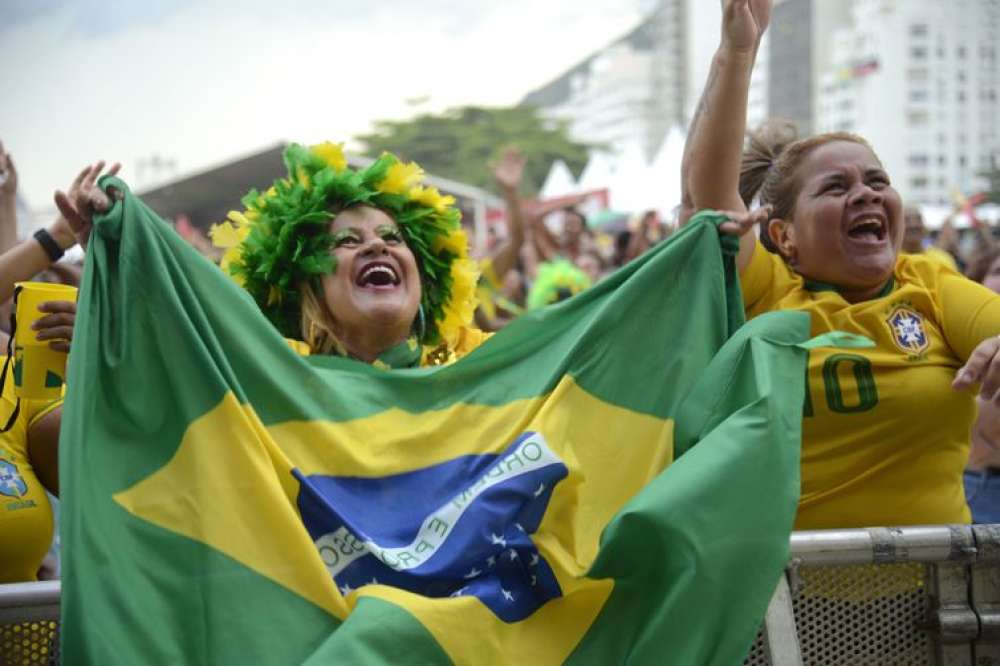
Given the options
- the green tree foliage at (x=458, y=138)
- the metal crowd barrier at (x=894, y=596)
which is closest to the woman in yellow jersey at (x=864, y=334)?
the metal crowd barrier at (x=894, y=596)

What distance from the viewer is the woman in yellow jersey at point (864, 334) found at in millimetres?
3170

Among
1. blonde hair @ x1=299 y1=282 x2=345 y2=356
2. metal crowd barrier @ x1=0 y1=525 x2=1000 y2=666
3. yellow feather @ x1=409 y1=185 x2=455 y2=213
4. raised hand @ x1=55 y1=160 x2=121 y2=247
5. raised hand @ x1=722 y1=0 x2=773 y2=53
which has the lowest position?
metal crowd barrier @ x1=0 y1=525 x2=1000 y2=666

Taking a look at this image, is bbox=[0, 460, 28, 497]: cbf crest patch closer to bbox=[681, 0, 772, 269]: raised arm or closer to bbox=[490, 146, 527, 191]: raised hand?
bbox=[681, 0, 772, 269]: raised arm

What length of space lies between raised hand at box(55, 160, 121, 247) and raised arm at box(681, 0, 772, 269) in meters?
1.33

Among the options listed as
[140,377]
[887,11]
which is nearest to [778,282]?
[140,377]

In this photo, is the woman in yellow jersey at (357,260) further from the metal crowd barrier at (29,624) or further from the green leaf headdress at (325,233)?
the metal crowd barrier at (29,624)

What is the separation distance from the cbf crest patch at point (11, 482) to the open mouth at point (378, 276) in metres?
0.93

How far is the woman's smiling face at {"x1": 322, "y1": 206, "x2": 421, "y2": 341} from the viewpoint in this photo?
11.2 feet

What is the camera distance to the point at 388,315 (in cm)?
341

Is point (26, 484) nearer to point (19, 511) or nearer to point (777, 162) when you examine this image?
point (19, 511)

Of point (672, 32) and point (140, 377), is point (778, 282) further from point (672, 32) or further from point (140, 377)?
point (672, 32)

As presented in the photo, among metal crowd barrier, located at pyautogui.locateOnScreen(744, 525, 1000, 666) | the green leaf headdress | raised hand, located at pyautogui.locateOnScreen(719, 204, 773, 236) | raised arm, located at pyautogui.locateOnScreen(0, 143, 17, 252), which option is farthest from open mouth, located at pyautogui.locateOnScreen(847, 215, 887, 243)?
raised arm, located at pyautogui.locateOnScreen(0, 143, 17, 252)

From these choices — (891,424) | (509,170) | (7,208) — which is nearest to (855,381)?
(891,424)

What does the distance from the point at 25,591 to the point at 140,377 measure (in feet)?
1.46
